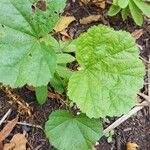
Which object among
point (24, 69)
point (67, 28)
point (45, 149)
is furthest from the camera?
point (67, 28)

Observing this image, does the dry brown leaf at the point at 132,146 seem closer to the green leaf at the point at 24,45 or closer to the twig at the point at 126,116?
the twig at the point at 126,116

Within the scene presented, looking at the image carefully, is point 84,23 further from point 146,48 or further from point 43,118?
point 43,118

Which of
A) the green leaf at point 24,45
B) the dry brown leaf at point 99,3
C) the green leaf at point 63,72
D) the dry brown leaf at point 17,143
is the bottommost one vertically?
the dry brown leaf at point 17,143

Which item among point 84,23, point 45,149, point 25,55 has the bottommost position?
point 45,149

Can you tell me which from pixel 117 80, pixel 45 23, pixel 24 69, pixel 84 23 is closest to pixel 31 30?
pixel 45 23

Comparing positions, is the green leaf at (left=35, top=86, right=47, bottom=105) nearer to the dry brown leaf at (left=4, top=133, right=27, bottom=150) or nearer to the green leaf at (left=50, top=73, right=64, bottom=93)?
the green leaf at (left=50, top=73, right=64, bottom=93)

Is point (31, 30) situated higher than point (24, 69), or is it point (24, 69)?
point (31, 30)

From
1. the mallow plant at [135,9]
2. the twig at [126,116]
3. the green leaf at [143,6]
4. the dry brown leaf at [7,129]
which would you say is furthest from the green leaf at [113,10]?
the dry brown leaf at [7,129]
